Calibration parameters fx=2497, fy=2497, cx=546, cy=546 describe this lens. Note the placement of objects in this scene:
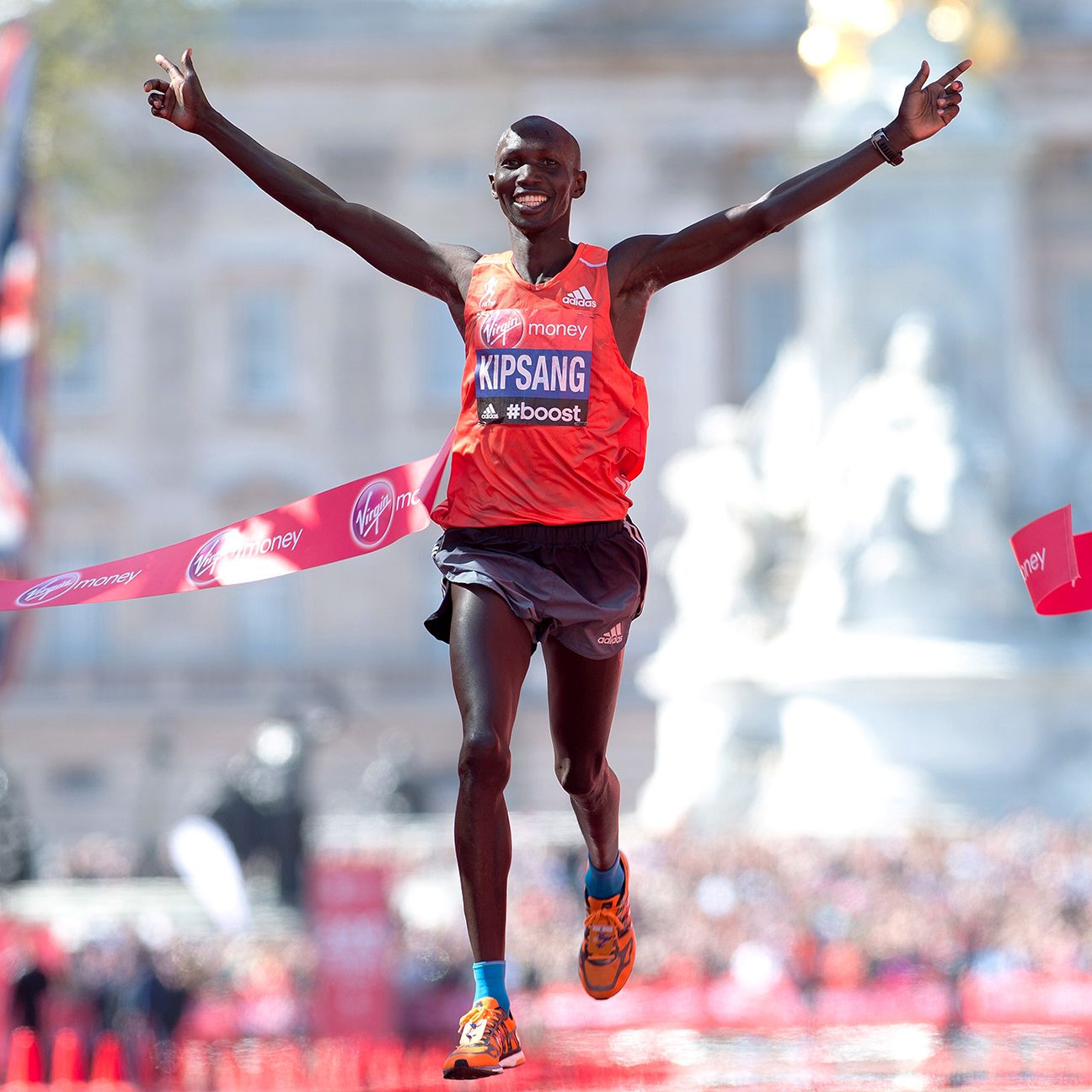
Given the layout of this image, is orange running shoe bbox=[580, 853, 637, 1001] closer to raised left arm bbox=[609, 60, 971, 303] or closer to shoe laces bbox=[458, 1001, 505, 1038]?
shoe laces bbox=[458, 1001, 505, 1038]

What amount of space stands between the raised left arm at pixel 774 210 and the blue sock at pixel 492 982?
172cm

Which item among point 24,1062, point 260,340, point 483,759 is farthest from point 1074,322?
point 483,759

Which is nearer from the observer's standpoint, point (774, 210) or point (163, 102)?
point (774, 210)

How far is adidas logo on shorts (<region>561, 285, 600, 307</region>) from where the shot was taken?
6316 mm

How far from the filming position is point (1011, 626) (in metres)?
28.4

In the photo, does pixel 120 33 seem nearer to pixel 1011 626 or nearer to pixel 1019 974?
pixel 1011 626

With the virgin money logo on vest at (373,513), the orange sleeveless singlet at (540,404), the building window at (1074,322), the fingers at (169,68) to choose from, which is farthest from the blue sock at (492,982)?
the building window at (1074,322)

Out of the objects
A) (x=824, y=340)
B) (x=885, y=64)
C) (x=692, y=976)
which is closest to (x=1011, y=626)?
(x=824, y=340)

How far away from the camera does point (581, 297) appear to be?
20.8ft

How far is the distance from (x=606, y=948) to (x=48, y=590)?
183cm

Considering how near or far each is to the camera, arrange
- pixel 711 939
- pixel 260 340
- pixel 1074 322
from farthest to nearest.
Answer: pixel 260 340 < pixel 1074 322 < pixel 711 939

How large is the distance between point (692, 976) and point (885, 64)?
1420 centimetres

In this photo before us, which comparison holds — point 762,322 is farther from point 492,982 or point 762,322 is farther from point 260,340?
point 492,982

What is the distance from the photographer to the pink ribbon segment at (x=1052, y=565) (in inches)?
264
